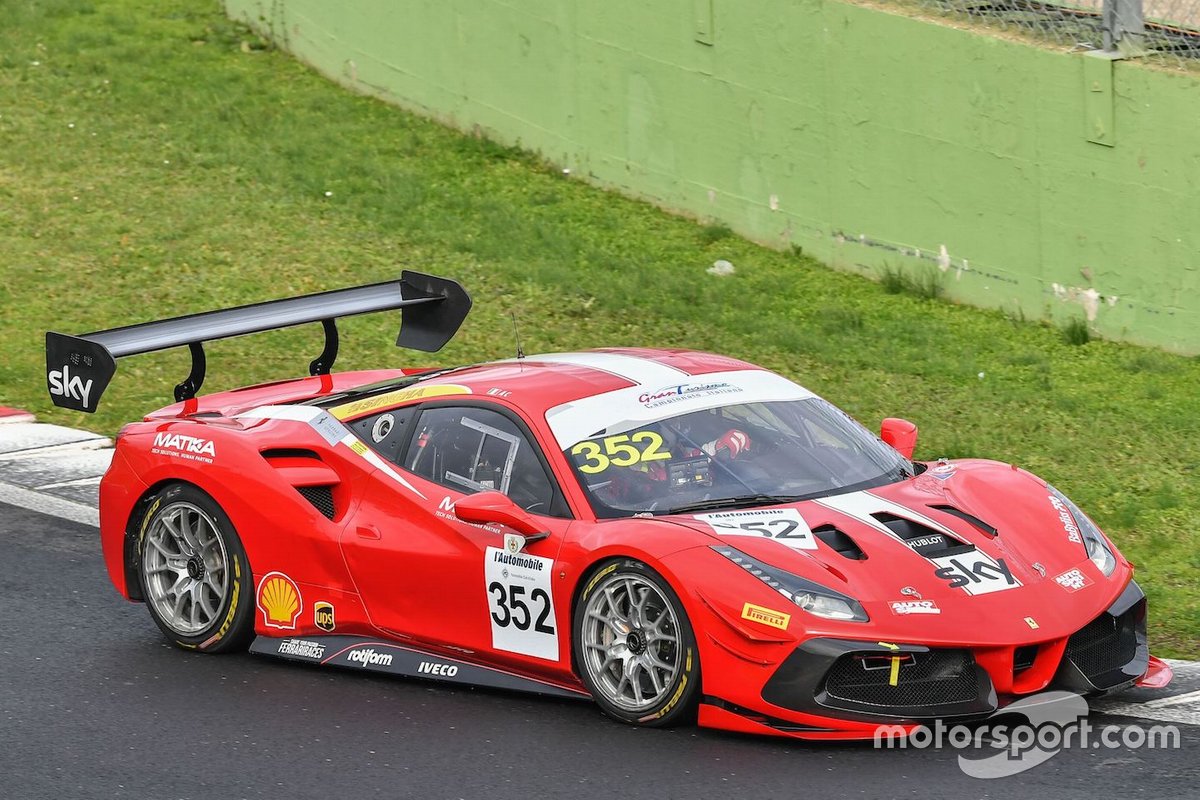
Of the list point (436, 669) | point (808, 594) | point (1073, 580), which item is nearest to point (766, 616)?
point (808, 594)

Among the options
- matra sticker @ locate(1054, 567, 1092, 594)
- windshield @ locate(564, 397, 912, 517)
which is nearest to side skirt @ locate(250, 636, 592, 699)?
windshield @ locate(564, 397, 912, 517)

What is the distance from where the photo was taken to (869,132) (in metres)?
13.0

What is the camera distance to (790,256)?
45.4ft

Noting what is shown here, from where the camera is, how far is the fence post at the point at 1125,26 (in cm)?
1134

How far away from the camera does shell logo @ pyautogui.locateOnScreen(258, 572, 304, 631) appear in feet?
24.1

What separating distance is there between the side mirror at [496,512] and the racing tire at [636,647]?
1.12 feet

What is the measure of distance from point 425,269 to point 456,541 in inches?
296

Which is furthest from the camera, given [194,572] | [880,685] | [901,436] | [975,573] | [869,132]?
[869,132]

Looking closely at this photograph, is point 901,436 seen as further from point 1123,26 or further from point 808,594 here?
point 1123,26

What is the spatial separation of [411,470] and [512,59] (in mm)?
9615

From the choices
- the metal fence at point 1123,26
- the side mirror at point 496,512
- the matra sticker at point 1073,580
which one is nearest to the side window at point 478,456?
the side mirror at point 496,512

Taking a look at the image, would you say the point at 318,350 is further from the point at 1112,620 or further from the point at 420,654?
the point at 1112,620

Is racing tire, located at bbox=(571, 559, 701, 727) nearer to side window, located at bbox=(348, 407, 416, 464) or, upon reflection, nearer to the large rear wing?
side window, located at bbox=(348, 407, 416, 464)

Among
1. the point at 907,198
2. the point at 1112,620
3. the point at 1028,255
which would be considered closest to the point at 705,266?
the point at 907,198
